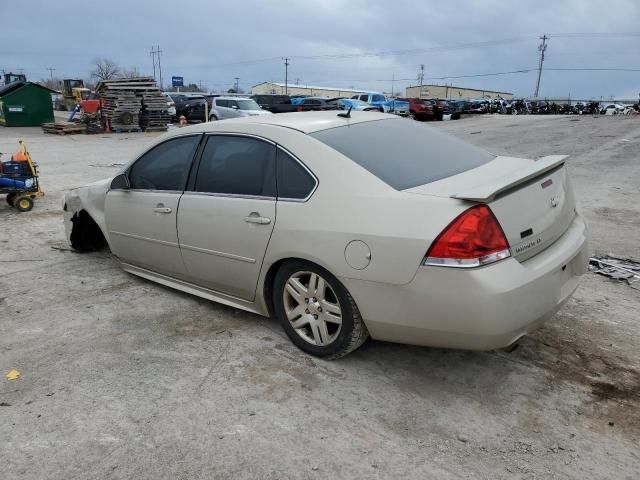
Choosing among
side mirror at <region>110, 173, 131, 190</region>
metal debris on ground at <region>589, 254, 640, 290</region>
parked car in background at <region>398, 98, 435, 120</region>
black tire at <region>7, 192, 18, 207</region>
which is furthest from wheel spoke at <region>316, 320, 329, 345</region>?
parked car in background at <region>398, 98, 435, 120</region>

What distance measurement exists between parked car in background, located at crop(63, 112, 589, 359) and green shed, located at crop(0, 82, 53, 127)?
90.1 feet

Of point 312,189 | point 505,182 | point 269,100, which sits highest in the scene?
point 269,100

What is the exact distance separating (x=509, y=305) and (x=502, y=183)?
2.14 ft

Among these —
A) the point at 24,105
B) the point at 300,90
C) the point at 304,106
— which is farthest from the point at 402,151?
the point at 300,90

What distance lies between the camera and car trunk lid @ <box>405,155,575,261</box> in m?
2.66

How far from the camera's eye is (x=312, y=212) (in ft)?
10.0

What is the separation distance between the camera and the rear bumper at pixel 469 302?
254 centimetres

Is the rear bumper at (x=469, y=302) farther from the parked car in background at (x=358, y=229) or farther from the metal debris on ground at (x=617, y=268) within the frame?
the metal debris on ground at (x=617, y=268)

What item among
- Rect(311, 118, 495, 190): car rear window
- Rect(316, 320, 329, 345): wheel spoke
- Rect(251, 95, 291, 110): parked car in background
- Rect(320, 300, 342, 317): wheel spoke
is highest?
Rect(251, 95, 291, 110): parked car in background

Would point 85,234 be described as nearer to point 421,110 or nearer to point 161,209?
point 161,209

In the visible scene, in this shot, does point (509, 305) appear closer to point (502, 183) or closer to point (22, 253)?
point (502, 183)

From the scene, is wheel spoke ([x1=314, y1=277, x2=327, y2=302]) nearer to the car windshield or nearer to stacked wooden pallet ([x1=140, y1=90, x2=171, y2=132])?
the car windshield

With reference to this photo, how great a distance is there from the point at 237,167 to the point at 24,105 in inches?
1127

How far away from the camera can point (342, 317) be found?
3049 mm
